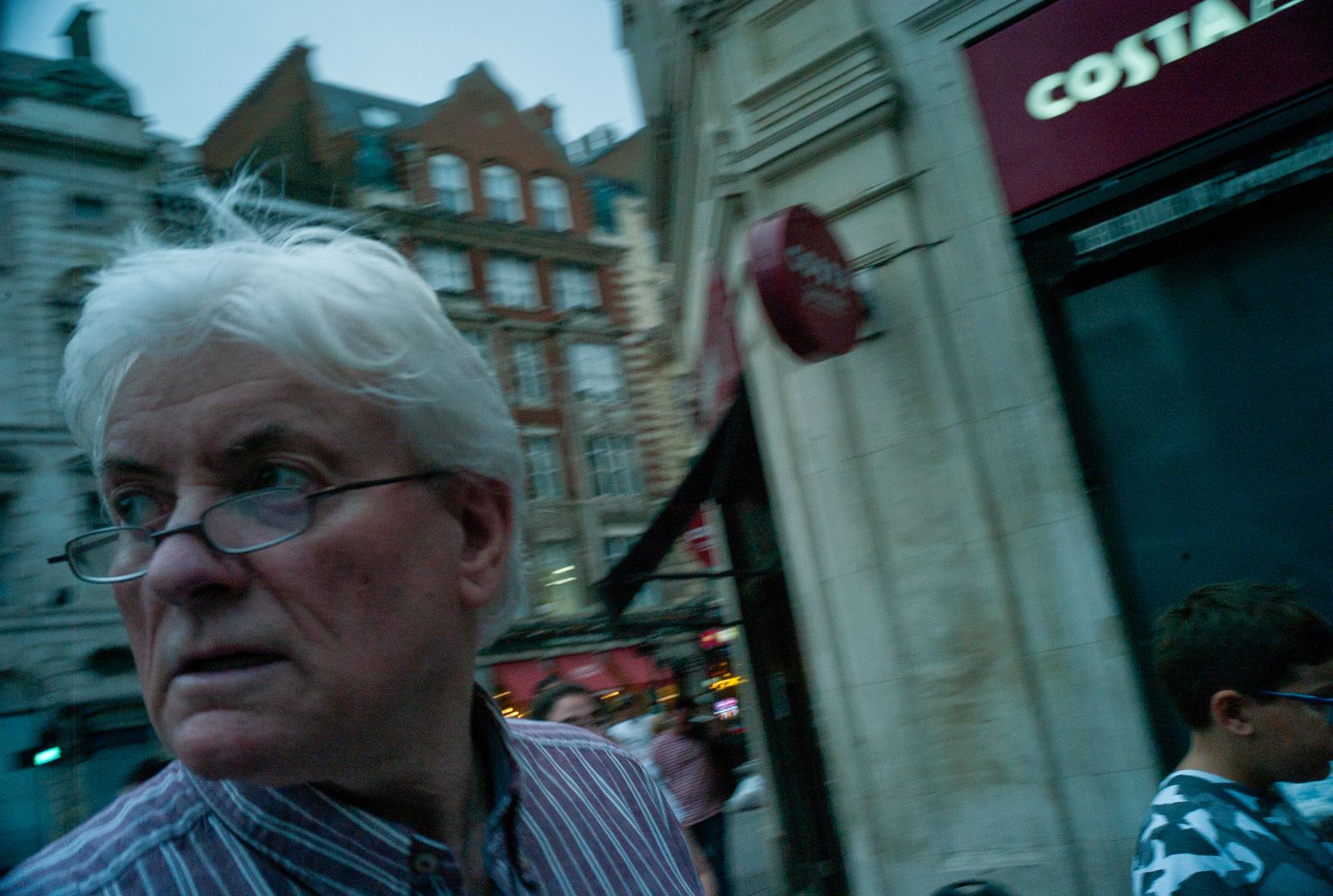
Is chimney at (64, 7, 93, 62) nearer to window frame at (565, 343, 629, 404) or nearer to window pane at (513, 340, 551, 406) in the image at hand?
window pane at (513, 340, 551, 406)

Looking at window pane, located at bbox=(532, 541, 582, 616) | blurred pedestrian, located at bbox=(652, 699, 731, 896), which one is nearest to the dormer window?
window pane, located at bbox=(532, 541, 582, 616)

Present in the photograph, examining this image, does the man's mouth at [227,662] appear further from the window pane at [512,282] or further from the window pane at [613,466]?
the window pane at [613,466]

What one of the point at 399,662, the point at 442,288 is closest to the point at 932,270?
the point at 399,662

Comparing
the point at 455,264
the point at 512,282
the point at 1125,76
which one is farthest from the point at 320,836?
the point at 512,282

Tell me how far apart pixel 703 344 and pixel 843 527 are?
13.7 ft

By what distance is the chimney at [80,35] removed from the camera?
2541cm

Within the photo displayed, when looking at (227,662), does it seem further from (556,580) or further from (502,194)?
(502,194)

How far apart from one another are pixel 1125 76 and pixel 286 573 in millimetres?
5478

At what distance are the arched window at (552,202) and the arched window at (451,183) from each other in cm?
246

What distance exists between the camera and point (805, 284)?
530 centimetres

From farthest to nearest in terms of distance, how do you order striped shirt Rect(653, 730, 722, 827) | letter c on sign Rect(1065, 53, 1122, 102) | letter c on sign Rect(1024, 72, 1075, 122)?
1. striped shirt Rect(653, 730, 722, 827)
2. letter c on sign Rect(1024, 72, 1075, 122)
3. letter c on sign Rect(1065, 53, 1122, 102)

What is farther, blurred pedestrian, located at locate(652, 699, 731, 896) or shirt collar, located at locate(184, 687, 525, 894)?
blurred pedestrian, located at locate(652, 699, 731, 896)

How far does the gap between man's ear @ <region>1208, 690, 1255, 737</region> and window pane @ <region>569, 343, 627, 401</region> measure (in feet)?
93.8

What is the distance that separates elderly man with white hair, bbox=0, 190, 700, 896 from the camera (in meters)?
1.09
